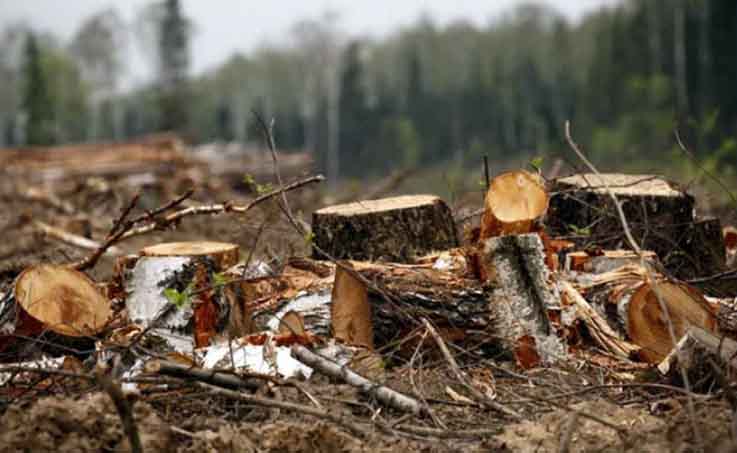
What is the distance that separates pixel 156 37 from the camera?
178ft

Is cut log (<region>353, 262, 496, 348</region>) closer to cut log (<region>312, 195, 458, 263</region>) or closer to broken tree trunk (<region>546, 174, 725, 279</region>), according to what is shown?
cut log (<region>312, 195, 458, 263</region>)

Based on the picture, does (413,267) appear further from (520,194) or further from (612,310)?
(612,310)

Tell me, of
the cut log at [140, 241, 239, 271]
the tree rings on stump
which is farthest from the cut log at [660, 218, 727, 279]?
the tree rings on stump

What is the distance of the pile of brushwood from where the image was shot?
10.2ft

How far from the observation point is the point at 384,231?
15.7 feet

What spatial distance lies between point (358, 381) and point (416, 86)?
162 ft

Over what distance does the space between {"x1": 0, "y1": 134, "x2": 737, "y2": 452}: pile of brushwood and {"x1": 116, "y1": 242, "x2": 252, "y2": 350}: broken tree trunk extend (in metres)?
0.01

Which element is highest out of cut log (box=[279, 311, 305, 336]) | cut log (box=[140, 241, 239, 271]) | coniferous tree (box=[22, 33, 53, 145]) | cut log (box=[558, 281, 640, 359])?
coniferous tree (box=[22, 33, 53, 145])

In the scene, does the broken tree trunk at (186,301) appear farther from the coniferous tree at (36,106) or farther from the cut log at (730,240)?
the coniferous tree at (36,106)

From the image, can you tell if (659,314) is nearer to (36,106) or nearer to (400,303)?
(400,303)

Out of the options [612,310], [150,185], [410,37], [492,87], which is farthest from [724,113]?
[410,37]

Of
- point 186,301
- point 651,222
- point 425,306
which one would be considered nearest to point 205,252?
point 186,301

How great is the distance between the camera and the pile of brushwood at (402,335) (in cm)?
312

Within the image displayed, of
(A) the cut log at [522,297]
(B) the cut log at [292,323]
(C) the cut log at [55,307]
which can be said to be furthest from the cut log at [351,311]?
(C) the cut log at [55,307]
